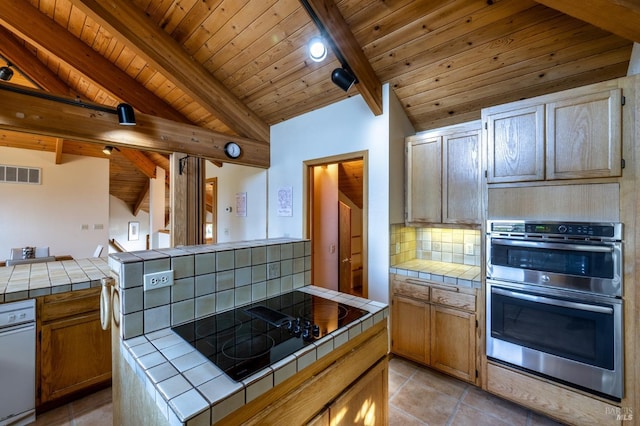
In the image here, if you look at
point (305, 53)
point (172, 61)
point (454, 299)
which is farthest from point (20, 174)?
point (454, 299)

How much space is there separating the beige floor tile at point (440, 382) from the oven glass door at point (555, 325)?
1.89 ft

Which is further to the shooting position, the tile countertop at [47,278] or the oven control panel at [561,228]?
the tile countertop at [47,278]

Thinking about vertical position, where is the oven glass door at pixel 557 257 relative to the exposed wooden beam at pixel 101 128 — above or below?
below

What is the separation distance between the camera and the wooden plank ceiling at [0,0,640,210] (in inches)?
75.4

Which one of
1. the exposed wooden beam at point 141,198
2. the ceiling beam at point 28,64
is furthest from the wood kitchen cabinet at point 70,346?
the exposed wooden beam at point 141,198

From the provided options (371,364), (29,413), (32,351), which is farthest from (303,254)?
(29,413)

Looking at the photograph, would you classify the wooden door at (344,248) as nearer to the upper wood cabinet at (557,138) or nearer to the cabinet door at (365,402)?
the upper wood cabinet at (557,138)

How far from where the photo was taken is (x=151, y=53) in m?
2.62

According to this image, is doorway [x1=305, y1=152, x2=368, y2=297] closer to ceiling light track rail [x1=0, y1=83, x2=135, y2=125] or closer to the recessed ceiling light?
the recessed ceiling light

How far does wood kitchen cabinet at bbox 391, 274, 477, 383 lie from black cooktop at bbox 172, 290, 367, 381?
124cm

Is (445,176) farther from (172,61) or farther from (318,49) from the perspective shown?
(172,61)

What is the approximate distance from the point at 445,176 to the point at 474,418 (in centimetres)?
189

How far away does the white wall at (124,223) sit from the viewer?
831cm

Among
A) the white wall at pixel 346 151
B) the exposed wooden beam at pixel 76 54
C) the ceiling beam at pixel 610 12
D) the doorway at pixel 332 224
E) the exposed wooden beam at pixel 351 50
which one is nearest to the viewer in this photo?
the ceiling beam at pixel 610 12
